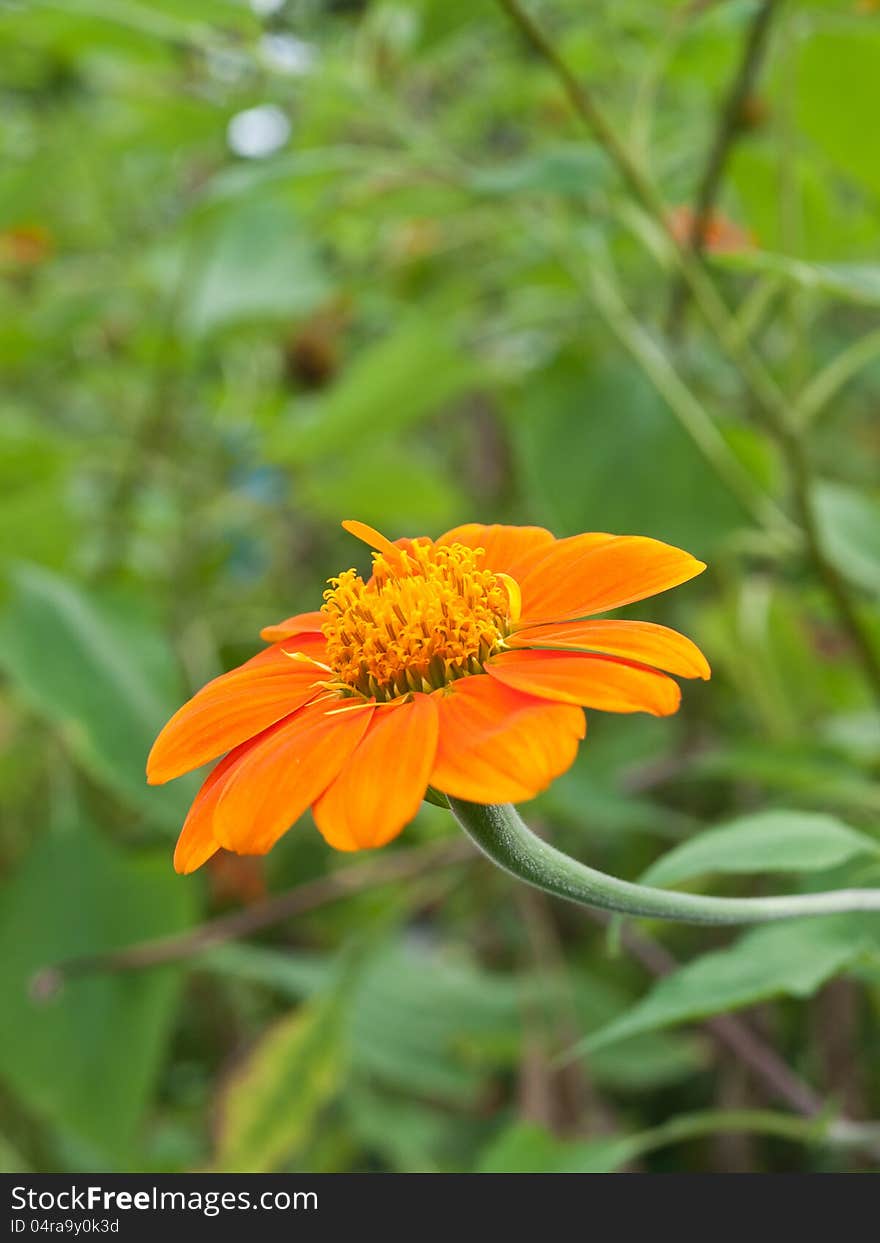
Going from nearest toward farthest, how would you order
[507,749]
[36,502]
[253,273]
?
[507,749] → [36,502] → [253,273]

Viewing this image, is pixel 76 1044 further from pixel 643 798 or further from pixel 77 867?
pixel 643 798

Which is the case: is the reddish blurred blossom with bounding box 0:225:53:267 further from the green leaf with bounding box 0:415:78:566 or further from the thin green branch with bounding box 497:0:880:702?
the thin green branch with bounding box 497:0:880:702

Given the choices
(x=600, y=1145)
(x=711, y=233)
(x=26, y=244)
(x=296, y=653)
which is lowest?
(x=600, y=1145)

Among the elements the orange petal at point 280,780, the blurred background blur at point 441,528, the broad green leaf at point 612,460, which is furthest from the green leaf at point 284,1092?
the orange petal at point 280,780

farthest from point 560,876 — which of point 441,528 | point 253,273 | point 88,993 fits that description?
point 441,528

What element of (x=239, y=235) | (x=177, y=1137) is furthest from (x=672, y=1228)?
(x=239, y=235)

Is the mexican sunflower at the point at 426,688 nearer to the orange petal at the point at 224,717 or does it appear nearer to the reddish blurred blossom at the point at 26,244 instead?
the orange petal at the point at 224,717

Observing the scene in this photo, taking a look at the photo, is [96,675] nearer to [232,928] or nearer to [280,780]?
[232,928]
